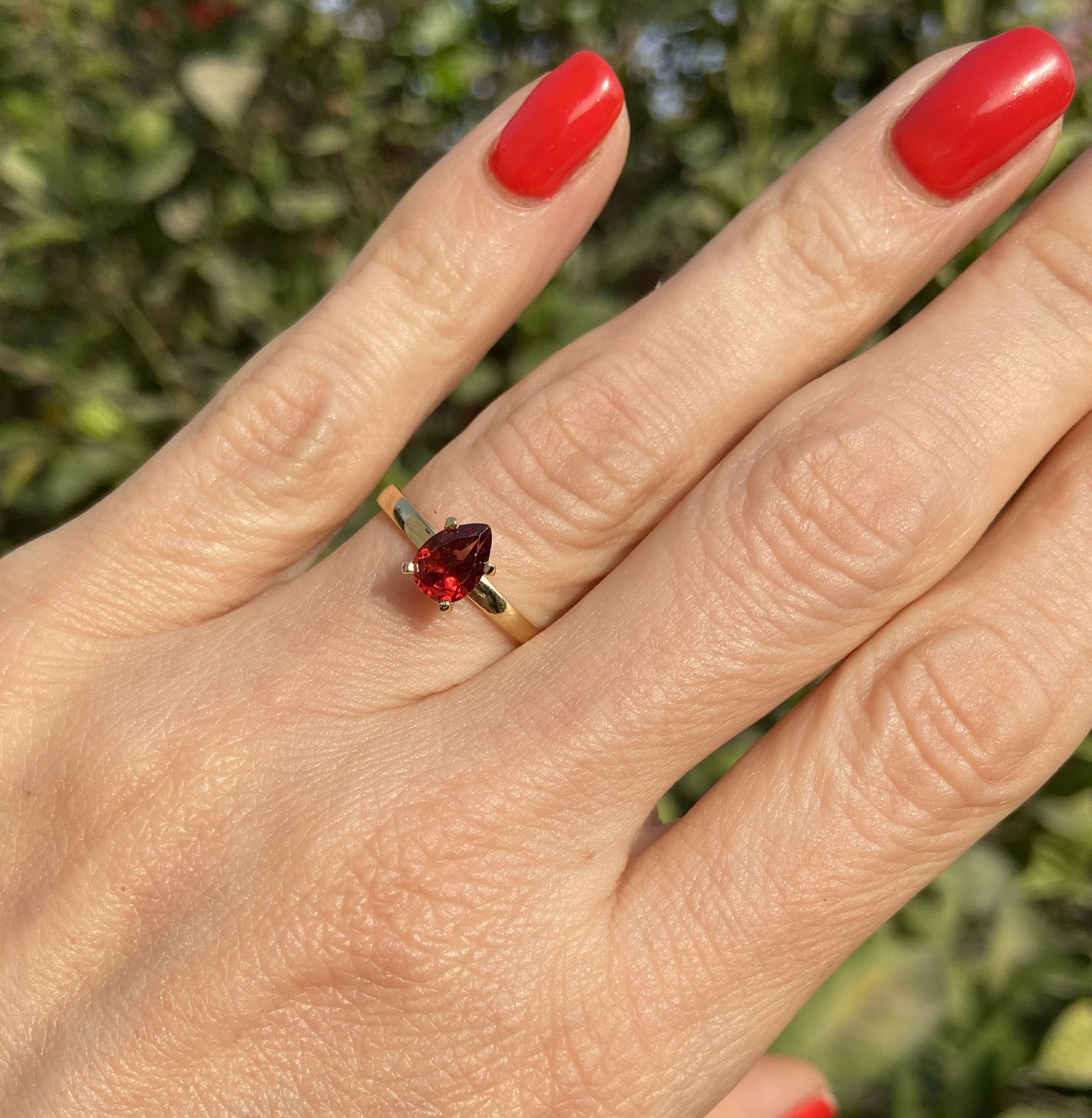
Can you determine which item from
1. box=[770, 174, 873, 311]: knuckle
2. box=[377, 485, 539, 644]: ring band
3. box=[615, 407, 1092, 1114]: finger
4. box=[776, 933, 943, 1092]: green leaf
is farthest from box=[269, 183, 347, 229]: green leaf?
box=[776, 933, 943, 1092]: green leaf

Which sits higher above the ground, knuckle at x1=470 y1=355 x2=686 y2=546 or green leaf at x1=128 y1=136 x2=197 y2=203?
green leaf at x1=128 y1=136 x2=197 y2=203

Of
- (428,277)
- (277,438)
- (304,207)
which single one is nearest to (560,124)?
(428,277)

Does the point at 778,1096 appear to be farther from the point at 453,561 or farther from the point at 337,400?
the point at 337,400

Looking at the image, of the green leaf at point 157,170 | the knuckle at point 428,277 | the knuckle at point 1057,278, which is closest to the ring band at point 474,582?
the knuckle at point 428,277

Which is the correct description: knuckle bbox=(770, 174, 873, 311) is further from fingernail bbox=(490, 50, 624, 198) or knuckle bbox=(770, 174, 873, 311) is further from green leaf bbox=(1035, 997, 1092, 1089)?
green leaf bbox=(1035, 997, 1092, 1089)

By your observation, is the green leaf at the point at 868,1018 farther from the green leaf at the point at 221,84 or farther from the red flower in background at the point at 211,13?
the red flower in background at the point at 211,13

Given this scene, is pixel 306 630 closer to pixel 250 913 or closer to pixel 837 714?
pixel 250 913
